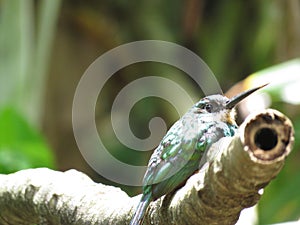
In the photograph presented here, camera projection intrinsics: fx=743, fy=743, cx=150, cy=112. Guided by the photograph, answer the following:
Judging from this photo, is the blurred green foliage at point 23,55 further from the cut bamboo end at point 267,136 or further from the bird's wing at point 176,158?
the cut bamboo end at point 267,136

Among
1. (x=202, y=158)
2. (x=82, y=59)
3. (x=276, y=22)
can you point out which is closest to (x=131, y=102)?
(x=82, y=59)

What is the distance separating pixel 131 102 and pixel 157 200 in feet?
9.53

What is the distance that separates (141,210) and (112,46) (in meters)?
2.96

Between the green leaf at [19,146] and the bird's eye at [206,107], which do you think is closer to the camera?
the bird's eye at [206,107]

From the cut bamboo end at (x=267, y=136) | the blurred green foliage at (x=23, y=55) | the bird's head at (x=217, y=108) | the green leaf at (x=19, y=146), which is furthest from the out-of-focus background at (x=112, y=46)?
the cut bamboo end at (x=267, y=136)

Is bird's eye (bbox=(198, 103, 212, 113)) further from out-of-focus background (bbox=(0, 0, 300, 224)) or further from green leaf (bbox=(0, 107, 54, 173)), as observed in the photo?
out-of-focus background (bbox=(0, 0, 300, 224))

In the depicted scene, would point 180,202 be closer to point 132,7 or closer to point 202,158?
point 202,158

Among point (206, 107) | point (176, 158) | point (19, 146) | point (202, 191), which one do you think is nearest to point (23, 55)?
point (19, 146)

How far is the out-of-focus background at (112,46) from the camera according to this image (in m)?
3.17

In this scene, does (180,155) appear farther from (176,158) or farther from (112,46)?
(112,46)

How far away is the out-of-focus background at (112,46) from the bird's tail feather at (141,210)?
1.93 m

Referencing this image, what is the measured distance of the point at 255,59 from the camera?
149 inches

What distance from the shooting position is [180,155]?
1135 millimetres

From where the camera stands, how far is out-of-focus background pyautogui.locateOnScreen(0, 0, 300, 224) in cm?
317
